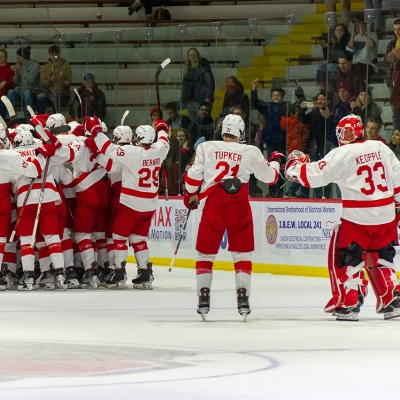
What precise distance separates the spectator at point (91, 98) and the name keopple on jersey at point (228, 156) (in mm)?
5949

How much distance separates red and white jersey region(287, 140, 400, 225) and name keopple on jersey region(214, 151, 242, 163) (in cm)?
50

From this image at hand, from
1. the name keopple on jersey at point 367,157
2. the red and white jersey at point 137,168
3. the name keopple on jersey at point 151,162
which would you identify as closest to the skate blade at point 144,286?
the red and white jersey at point 137,168

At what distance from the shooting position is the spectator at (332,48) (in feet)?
38.5

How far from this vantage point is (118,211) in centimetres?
1065

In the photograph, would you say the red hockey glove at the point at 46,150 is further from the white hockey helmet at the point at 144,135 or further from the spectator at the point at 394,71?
the spectator at the point at 394,71

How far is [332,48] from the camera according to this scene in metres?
11.8

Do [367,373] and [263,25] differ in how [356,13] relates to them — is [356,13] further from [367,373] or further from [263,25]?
[367,373]

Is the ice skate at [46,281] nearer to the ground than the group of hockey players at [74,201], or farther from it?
nearer to the ground

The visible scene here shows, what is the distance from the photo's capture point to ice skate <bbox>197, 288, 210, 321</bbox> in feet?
26.4

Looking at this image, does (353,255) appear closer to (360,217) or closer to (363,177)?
(360,217)

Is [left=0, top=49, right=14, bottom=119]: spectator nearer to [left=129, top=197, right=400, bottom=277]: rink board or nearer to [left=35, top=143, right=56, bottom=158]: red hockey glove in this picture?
[left=129, top=197, right=400, bottom=277]: rink board

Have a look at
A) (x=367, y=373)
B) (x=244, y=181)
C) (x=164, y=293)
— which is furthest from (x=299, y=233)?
(x=367, y=373)

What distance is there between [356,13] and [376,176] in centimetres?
383

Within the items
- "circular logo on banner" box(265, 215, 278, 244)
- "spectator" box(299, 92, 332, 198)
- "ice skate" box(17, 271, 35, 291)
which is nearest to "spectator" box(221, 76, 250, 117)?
"spectator" box(299, 92, 332, 198)
